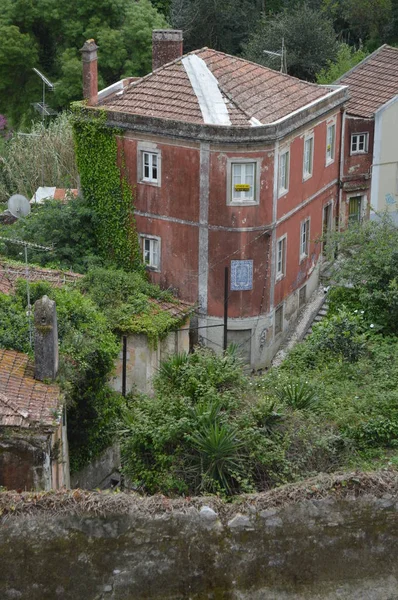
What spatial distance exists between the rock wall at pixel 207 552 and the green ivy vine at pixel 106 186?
24799 mm

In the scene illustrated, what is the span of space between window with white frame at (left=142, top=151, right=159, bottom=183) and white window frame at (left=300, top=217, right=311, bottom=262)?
622 cm

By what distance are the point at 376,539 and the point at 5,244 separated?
85.2ft

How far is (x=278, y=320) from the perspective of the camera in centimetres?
3559

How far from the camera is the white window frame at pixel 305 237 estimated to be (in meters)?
36.7

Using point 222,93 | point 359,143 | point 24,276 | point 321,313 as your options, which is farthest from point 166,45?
point 24,276

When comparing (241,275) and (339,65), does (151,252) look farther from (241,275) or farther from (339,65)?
(339,65)

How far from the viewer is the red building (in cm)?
3203

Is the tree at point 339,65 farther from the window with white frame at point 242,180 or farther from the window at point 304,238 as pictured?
the window with white frame at point 242,180

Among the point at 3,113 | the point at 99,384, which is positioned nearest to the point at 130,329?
the point at 99,384

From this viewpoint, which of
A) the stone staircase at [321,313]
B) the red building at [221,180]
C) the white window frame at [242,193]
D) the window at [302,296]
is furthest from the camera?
the window at [302,296]

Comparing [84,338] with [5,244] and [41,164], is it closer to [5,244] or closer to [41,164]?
[5,244]

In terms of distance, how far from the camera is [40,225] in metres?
34.9

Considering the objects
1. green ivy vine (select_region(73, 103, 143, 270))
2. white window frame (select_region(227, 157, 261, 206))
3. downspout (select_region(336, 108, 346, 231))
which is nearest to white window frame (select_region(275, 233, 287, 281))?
white window frame (select_region(227, 157, 261, 206))

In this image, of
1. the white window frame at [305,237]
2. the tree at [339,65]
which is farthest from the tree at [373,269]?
the tree at [339,65]
